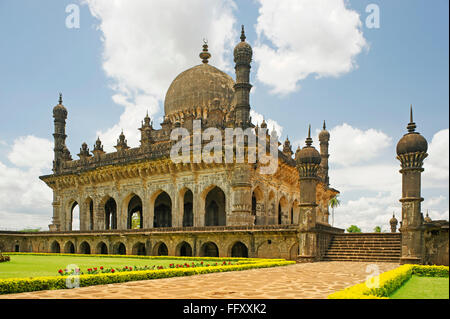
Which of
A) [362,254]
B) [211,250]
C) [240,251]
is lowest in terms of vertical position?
[211,250]

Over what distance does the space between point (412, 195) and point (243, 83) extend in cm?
1388

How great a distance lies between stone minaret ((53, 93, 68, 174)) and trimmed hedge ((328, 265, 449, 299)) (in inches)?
1340

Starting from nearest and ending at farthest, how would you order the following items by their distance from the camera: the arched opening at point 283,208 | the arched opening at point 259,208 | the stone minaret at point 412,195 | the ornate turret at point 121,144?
1. the stone minaret at point 412,195
2. the arched opening at point 259,208
3. the arched opening at point 283,208
4. the ornate turret at point 121,144

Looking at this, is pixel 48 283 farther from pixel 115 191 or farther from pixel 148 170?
pixel 115 191

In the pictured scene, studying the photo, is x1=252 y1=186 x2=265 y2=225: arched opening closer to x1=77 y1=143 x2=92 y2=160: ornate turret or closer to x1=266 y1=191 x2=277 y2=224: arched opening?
x1=266 y1=191 x2=277 y2=224: arched opening

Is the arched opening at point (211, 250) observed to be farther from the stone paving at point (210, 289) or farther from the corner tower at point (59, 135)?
the corner tower at point (59, 135)

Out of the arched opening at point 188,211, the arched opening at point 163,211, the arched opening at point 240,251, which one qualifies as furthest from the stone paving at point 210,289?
the arched opening at point 163,211

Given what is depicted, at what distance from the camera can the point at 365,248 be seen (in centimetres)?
1967

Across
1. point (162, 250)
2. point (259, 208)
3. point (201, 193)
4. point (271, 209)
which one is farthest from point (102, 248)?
point (271, 209)

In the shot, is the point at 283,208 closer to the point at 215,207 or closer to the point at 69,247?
the point at 215,207

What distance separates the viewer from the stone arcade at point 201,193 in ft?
63.7

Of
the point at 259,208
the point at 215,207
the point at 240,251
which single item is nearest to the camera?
the point at 240,251

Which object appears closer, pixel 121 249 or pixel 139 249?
Answer: pixel 139 249

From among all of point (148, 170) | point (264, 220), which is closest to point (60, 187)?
point (148, 170)
